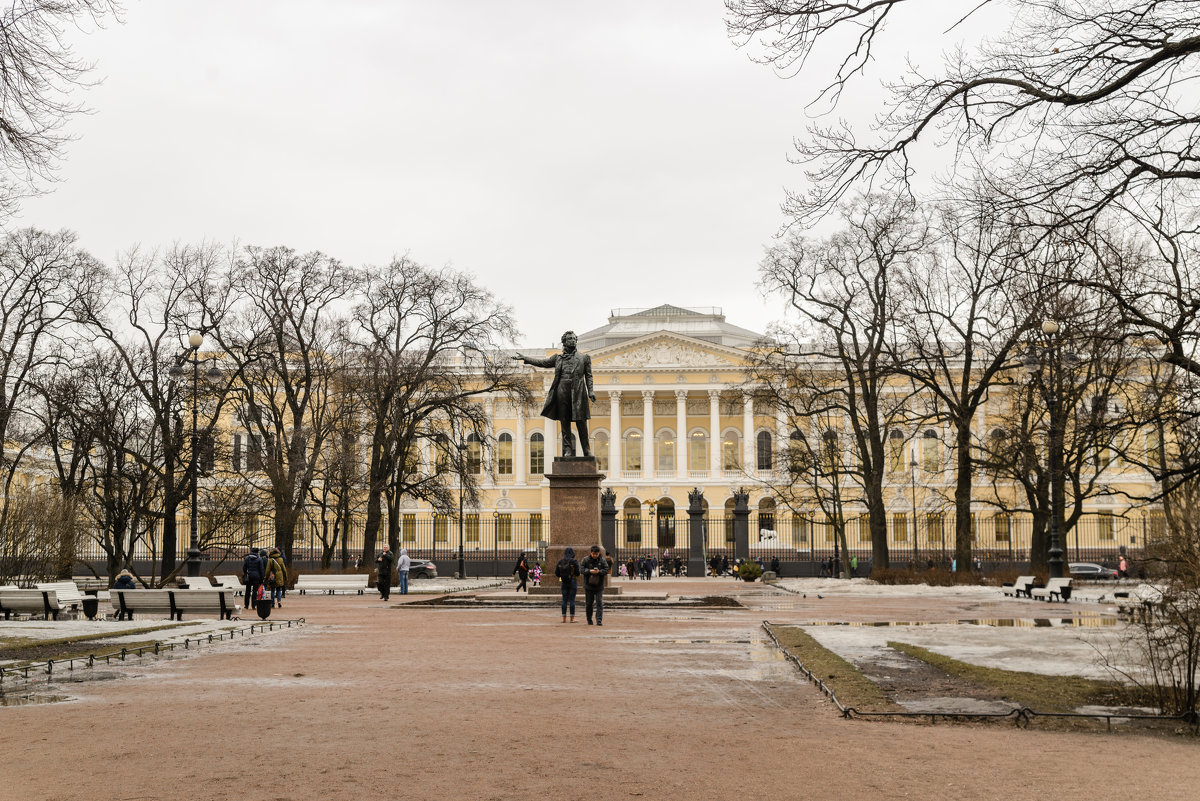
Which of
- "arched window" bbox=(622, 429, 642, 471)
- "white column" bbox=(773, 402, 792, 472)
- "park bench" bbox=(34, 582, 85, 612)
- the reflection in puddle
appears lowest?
the reflection in puddle

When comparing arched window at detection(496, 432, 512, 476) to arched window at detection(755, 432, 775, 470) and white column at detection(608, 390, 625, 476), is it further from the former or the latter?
arched window at detection(755, 432, 775, 470)

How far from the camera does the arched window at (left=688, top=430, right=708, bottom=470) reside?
92812mm

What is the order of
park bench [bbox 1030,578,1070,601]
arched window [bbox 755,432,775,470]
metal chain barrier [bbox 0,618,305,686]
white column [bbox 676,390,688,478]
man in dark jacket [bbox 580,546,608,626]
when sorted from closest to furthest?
metal chain barrier [bbox 0,618,305,686], man in dark jacket [bbox 580,546,608,626], park bench [bbox 1030,578,1070,601], arched window [bbox 755,432,775,470], white column [bbox 676,390,688,478]

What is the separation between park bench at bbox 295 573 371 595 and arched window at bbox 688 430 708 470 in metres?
56.4

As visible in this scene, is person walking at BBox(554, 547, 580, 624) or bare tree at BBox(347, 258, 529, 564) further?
bare tree at BBox(347, 258, 529, 564)

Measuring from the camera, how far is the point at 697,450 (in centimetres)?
9300

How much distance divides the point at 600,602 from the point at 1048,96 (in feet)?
38.8

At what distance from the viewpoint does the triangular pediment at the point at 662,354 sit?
293 feet

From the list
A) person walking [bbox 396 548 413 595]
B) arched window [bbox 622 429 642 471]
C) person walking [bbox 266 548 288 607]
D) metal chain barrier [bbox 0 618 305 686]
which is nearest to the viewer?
metal chain barrier [bbox 0 618 305 686]

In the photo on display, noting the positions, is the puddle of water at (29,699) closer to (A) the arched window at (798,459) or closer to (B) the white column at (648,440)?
(A) the arched window at (798,459)

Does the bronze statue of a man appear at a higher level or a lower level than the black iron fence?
higher

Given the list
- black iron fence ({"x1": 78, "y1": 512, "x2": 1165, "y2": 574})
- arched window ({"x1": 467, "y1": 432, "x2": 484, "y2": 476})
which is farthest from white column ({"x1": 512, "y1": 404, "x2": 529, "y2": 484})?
arched window ({"x1": 467, "y1": 432, "x2": 484, "y2": 476})

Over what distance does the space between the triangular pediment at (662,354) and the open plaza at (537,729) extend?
7221cm

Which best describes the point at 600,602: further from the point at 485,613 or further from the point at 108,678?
the point at 108,678
